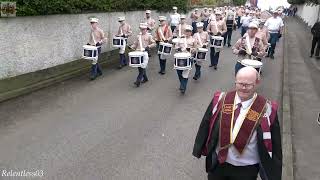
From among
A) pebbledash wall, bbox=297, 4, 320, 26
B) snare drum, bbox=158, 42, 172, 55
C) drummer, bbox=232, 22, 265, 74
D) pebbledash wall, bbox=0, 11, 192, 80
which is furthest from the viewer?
pebbledash wall, bbox=297, 4, 320, 26

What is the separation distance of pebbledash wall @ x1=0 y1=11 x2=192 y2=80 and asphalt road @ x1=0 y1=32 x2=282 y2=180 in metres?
1.12

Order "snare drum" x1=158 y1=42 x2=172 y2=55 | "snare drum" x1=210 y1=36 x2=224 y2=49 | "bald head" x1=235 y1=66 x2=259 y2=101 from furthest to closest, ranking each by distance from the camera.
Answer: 1. "snare drum" x1=210 y1=36 x2=224 y2=49
2. "snare drum" x1=158 y1=42 x2=172 y2=55
3. "bald head" x1=235 y1=66 x2=259 y2=101

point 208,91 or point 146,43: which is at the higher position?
point 146,43

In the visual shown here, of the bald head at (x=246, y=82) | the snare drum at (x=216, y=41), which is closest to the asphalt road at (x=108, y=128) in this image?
the snare drum at (x=216, y=41)

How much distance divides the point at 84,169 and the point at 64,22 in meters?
9.30

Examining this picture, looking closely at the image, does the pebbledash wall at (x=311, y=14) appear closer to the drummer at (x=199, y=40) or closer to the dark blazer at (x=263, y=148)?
the drummer at (x=199, y=40)

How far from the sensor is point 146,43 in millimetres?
13961

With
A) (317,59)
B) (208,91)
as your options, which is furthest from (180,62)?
(317,59)

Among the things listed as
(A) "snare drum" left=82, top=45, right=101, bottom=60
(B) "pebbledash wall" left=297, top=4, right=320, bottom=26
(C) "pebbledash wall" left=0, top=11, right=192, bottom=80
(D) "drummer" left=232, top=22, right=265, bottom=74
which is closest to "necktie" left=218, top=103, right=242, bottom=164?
(D) "drummer" left=232, top=22, right=265, bottom=74

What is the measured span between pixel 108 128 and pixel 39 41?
584 centimetres

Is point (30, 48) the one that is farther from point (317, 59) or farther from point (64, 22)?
point (317, 59)

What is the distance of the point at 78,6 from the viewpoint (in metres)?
16.5

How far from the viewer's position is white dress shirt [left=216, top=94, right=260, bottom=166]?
4.31m

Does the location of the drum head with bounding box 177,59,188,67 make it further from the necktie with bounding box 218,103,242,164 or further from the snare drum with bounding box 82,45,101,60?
the necktie with bounding box 218,103,242,164
